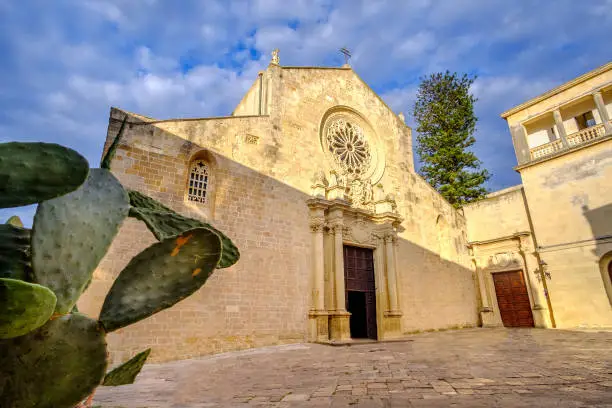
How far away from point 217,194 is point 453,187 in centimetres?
1739

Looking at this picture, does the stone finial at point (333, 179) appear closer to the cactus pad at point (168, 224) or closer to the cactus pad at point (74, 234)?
the cactus pad at point (168, 224)

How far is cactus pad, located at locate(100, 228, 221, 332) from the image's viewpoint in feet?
5.62

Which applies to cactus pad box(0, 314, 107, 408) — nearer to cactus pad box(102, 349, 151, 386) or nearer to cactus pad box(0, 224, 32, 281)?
cactus pad box(0, 224, 32, 281)

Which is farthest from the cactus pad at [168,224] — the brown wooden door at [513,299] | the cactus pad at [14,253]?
the brown wooden door at [513,299]

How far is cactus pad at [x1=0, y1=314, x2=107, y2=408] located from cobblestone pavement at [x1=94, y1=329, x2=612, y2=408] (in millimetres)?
2870

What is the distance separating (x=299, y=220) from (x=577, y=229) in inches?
471

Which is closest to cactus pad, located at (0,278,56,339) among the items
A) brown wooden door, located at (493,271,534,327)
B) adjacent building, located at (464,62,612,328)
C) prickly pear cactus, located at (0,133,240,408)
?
prickly pear cactus, located at (0,133,240,408)

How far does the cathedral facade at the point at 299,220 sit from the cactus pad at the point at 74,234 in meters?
6.52

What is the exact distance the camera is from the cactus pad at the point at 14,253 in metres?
1.71

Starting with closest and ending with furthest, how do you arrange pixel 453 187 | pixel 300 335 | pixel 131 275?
pixel 131 275
pixel 300 335
pixel 453 187

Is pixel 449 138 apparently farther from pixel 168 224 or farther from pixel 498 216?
pixel 168 224

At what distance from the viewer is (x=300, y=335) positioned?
10.1 m

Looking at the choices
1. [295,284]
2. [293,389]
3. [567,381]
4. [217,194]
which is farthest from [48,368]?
[295,284]

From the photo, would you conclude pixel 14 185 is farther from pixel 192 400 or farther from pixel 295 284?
pixel 295 284
